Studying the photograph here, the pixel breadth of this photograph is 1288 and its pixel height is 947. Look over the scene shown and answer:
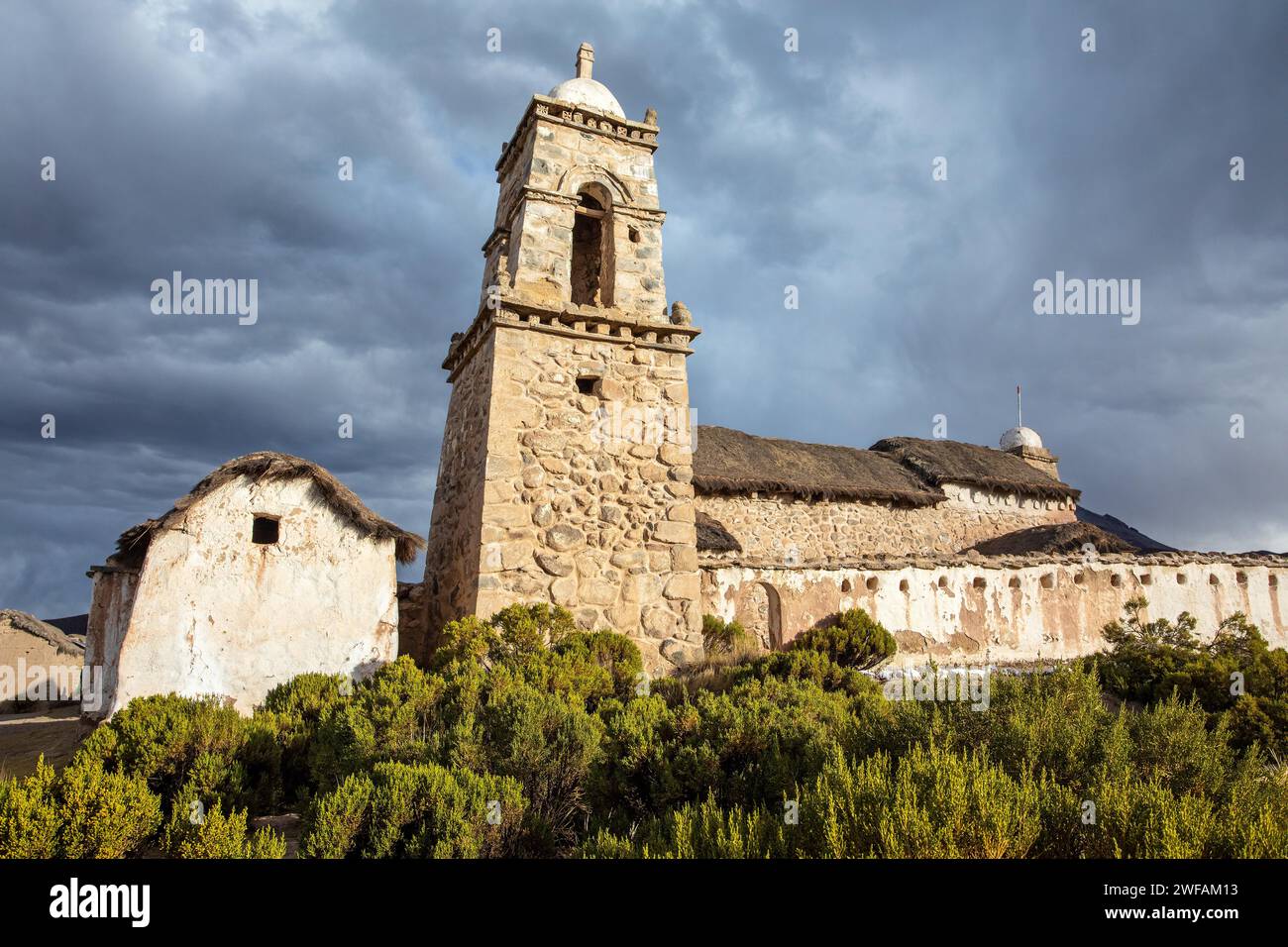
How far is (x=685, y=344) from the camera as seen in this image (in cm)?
992

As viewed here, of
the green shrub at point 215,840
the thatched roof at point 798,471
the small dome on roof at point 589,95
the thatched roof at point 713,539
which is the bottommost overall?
the green shrub at point 215,840

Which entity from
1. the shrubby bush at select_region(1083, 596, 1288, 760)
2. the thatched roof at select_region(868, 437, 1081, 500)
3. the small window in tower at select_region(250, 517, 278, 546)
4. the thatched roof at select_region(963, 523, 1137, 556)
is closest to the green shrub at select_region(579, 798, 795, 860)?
the shrubby bush at select_region(1083, 596, 1288, 760)

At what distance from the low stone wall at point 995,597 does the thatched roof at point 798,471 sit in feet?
24.1

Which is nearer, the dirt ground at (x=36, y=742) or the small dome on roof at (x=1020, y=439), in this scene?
the dirt ground at (x=36, y=742)

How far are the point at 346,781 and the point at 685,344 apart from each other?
705 centimetres

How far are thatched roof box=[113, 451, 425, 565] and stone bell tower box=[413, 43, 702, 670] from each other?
0.82 m

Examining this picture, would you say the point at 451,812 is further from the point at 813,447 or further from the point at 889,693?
the point at 813,447

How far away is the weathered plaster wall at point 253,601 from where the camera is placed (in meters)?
7.61

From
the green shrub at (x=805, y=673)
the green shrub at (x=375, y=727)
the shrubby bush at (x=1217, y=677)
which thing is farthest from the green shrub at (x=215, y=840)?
the shrubby bush at (x=1217, y=677)

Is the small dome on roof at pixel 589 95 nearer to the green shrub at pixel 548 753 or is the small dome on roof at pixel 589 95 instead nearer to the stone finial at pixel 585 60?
the stone finial at pixel 585 60

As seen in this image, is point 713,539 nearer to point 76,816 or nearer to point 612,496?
point 612,496

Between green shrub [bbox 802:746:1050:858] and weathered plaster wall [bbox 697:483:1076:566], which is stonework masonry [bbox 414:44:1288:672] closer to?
weathered plaster wall [bbox 697:483:1076:566]

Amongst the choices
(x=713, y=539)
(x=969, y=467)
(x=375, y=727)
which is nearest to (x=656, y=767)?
(x=375, y=727)

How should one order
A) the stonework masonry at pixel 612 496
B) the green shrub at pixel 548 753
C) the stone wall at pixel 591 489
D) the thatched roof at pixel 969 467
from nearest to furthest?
the green shrub at pixel 548 753 < the stone wall at pixel 591 489 < the stonework masonry at pixel 612 496 < the thatched roof at pixel 969 467
